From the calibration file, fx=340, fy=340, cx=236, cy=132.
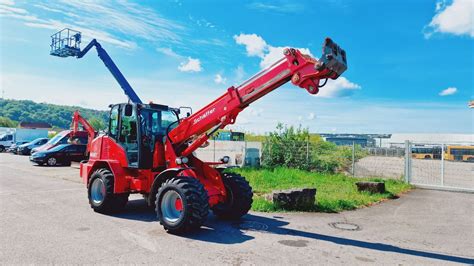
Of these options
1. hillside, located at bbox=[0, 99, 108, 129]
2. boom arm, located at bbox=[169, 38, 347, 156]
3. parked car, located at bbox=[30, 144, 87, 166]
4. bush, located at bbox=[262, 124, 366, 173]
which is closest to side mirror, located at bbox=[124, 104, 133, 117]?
boom arm, located at bbox=[169, 38, 347, 156]

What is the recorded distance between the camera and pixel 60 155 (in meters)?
20.4

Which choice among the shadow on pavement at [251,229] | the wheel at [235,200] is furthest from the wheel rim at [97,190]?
the wheel at [235,200]

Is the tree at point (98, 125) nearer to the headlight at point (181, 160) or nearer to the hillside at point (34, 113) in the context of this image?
the headlight at point (181, 160)

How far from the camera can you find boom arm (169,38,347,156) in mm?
5695

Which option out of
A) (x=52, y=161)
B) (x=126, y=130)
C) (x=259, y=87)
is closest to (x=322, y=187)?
(x=259, y=87)

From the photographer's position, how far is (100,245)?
18.4ft

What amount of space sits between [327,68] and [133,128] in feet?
15.2

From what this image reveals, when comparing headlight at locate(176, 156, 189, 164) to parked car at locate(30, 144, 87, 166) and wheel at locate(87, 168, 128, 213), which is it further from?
parked car at locate(30, 144, 87, 166)

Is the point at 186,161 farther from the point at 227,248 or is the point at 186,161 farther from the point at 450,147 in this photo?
the point at 450,147

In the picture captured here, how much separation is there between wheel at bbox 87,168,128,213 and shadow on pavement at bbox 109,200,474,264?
278mm

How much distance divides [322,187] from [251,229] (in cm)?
616

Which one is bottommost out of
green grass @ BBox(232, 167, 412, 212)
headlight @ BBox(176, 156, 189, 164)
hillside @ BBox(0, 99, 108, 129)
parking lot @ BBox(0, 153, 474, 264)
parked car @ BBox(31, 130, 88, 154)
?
parking lot @ BBox(0, 153, 474, 264)

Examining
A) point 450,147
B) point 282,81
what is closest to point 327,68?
point 282,81

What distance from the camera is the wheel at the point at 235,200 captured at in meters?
7.38
